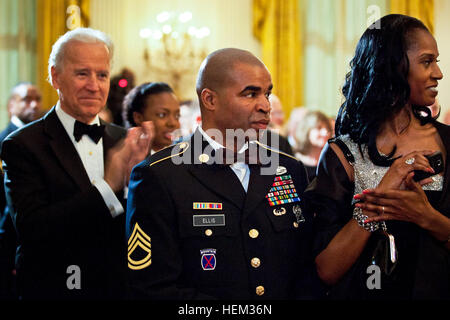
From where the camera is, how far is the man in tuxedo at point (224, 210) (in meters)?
1.86

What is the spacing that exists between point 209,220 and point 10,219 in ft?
3.72

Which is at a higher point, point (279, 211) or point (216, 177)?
point (216, 177)

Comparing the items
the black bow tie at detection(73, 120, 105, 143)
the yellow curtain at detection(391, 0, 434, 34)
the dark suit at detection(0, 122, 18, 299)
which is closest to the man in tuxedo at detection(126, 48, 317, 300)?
the black bow tie at detection(73, 120, 105, 143)

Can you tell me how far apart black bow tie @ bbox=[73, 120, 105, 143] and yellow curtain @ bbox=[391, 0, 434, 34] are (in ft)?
21.7

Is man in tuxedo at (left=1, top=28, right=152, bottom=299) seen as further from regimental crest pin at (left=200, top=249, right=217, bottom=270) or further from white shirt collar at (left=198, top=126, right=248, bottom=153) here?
regimental crest pin at (left=200, top=249, right=217, bottom=270)

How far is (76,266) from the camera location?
7.43 ft

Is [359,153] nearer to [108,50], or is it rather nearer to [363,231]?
[363,231]

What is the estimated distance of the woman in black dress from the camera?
5.67 ft

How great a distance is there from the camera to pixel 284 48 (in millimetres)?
8336

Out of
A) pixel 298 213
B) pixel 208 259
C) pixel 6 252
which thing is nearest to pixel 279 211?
pixel 298 213

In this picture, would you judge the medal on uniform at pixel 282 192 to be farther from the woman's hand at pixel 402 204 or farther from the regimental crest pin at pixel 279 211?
the woman's hand at pixel 402 204

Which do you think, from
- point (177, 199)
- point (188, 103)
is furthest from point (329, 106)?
point (177, 199)

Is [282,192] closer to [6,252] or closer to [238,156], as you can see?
[238,156]

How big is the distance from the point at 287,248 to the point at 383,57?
28.3 inches
